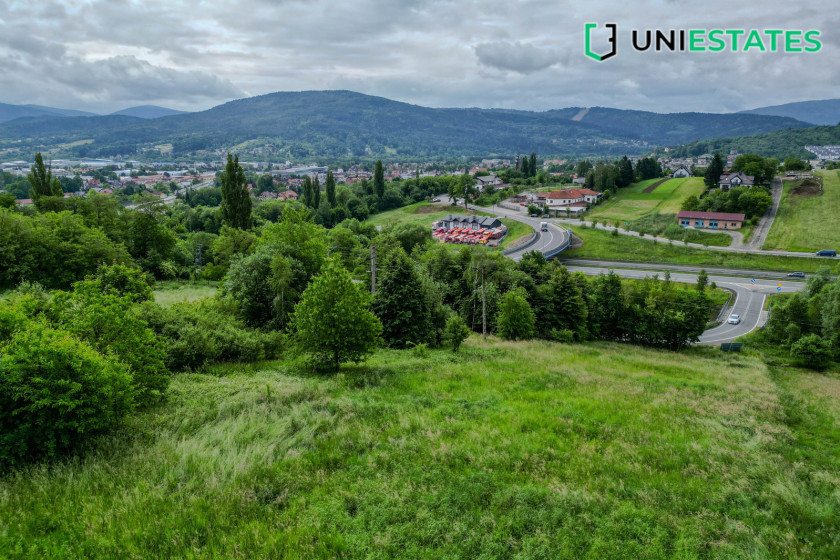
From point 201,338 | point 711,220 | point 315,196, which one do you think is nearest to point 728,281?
point 711,220

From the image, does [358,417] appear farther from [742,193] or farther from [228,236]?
[742,193]

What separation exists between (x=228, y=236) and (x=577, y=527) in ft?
144

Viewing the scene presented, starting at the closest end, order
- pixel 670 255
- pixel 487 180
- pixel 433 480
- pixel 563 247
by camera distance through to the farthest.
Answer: pixel 433 480
pixel 670 255
pixel 563 247
pixel 487 180

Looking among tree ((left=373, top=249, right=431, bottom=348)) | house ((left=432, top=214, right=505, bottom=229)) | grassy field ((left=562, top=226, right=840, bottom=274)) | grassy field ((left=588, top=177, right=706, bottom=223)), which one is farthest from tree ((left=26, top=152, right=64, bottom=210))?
grassy field ((left=588, top=177, right=706, bottom=223))

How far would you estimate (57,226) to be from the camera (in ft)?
119

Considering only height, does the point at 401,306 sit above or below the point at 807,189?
below

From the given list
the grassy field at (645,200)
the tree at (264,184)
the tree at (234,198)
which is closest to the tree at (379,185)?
the grassy field at (645,200)

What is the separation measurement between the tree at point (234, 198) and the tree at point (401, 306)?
2863 centimetres

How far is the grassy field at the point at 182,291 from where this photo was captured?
35.1 m

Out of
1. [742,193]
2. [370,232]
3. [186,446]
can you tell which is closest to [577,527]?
[186,446]

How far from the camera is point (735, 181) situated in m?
100

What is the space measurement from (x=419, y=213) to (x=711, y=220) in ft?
210

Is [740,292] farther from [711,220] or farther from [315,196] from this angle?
[315,196]

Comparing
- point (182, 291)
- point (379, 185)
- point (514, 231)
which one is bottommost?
point (182, 291)
